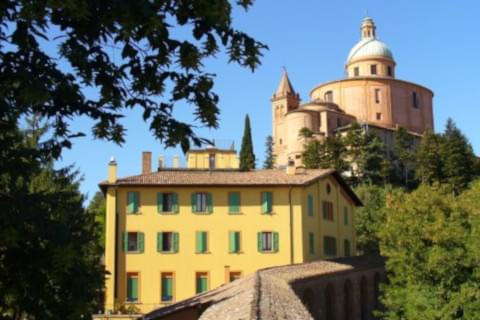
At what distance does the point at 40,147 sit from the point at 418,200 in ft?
84.0

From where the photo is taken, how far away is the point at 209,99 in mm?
5855

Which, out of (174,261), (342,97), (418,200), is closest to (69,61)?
(418,200)

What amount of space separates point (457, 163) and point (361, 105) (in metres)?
22.0

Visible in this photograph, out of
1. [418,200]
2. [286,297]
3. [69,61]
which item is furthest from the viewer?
[418,200]

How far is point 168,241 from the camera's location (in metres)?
35.3

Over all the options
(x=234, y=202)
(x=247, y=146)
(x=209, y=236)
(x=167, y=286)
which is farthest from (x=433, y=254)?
(x=247, y=146)

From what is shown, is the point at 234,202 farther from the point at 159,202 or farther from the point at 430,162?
the point at 430,162

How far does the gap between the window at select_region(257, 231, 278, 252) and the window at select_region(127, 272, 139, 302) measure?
6.30m

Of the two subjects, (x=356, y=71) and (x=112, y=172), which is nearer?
(x=112, y=172)

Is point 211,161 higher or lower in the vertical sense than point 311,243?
higher

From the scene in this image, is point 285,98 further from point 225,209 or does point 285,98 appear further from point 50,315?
point 50,315

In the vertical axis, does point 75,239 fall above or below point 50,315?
above

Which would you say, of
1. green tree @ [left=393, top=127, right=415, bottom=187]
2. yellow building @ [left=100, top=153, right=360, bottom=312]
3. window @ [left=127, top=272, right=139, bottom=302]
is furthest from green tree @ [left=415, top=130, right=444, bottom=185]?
window @ [left=127, top=272, right=139, bottom=302]

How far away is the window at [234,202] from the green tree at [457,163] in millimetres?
31460
